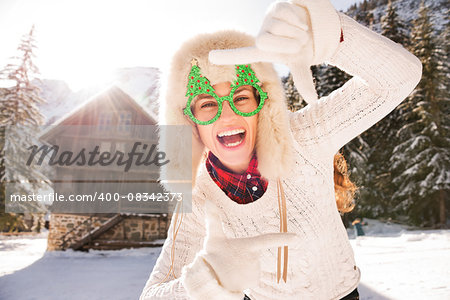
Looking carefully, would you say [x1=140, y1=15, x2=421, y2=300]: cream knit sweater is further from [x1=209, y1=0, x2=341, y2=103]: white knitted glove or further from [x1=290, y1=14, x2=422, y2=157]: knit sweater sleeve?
[x1=209, y1=0, x2=341, y2=103]: white knitted glove

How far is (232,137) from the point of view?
1.96 m

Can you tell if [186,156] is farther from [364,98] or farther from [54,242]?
[54,242]

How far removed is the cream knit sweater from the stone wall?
14.5m

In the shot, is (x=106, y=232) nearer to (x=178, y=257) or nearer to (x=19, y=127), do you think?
(x=19, y=127)

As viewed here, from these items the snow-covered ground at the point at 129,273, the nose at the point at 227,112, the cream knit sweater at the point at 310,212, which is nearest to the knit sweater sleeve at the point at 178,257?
the cream knit sweater at the point at 310,212

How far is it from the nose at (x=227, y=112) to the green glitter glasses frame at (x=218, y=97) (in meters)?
0.01

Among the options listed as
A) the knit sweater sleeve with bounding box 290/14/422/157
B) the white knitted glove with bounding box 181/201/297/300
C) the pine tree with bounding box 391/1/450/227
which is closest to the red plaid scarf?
the knit sweater sleeve with bounding box 290/14/422/157

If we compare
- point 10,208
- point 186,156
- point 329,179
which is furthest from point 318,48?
point 10,208

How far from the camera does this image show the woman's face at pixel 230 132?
1.92 m

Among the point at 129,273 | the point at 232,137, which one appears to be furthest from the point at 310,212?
the point at 129,273

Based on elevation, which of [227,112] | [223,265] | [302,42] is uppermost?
[302,42]

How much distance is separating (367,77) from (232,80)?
825mm

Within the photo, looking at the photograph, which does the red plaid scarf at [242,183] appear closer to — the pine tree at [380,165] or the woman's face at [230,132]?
the woman's face at [230,132]

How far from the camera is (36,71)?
57.4 feet
